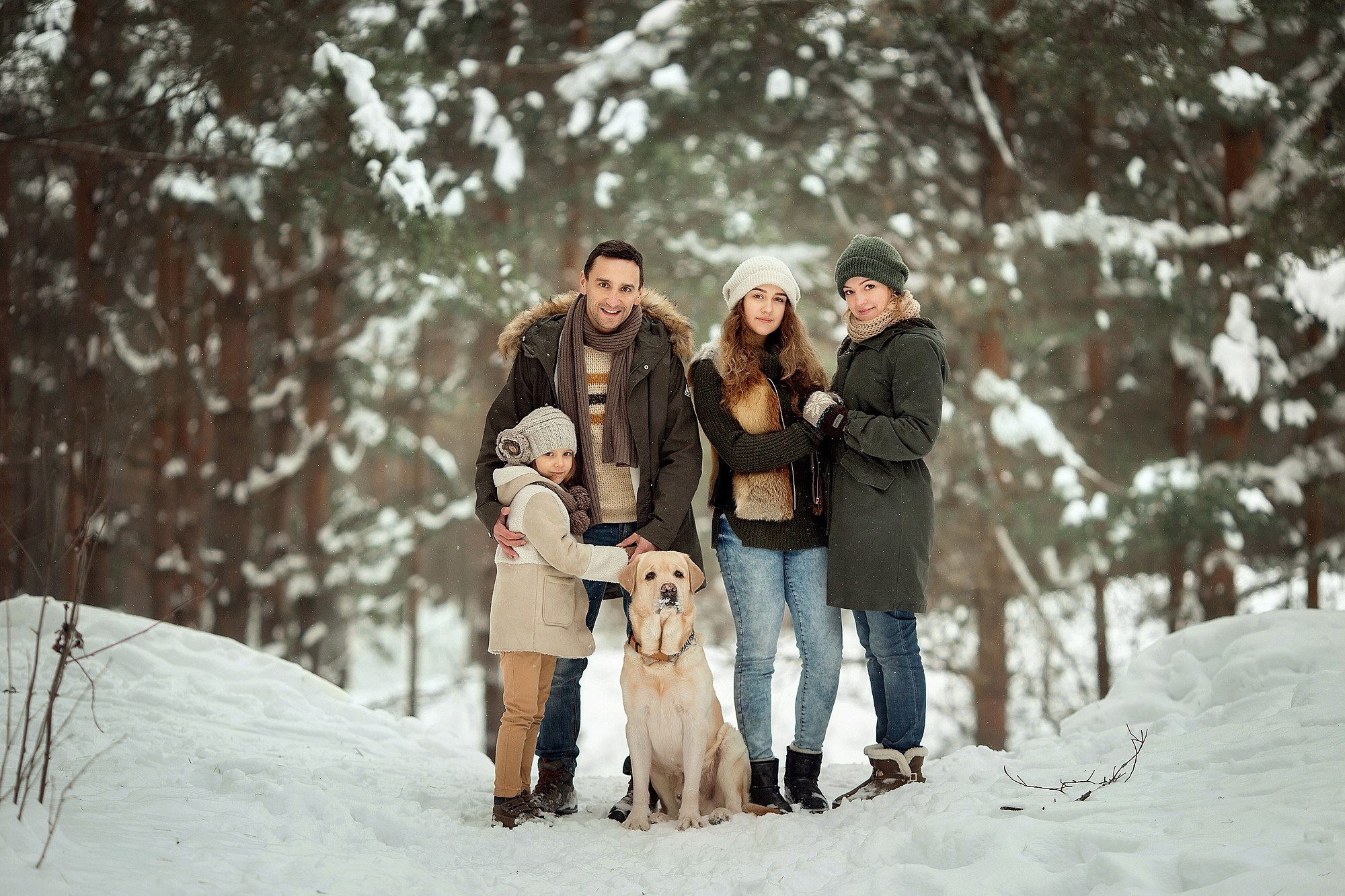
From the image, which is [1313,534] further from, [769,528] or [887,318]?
[769,528]

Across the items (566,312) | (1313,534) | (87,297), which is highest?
(87,297)

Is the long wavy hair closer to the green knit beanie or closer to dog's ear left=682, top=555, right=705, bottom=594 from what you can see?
the green knit beanie

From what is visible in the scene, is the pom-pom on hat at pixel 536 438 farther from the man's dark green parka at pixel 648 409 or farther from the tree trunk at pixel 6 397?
the tree trunk at pixel 6 397

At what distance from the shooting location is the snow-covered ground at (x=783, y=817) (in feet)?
8.44

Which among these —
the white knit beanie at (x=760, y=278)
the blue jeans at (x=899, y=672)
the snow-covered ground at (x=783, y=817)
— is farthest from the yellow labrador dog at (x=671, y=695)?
the white knit beanie at (x=760, y=278)

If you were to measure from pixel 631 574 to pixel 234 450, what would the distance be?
7.88 metres

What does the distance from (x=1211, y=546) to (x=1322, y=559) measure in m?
0.96

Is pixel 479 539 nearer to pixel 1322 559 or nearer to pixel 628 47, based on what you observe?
pixel 628 47

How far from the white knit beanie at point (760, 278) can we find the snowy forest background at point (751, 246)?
11.8 ft

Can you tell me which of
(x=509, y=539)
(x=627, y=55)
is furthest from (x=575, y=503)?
(x=627, y=55)

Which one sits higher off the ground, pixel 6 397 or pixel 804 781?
pixel 6 397

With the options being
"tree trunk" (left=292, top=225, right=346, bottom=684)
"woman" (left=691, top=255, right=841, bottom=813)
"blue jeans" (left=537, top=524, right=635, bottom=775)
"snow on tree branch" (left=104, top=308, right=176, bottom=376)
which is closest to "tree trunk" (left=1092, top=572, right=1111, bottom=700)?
"woman" (left=691, top=255, right=841, bottom=813)

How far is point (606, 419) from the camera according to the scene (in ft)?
13.2

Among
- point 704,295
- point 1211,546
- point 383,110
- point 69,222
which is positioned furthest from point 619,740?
point 383,110
